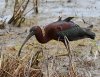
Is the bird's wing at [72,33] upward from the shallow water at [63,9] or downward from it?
upward

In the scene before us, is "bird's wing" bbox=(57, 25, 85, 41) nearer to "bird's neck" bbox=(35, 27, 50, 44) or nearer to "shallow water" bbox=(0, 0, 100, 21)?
"bird's neck" bbox=(35, 27, 50, 44)

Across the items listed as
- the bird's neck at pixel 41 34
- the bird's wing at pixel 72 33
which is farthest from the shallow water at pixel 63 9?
the bird's neck at pixel 41 34

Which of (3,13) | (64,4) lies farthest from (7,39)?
(64,4)

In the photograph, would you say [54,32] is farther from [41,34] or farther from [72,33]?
[72,33]

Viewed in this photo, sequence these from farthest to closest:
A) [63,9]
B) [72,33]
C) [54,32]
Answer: [63,9]
[72,33]
[54,32]

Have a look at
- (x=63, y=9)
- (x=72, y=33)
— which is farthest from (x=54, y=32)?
(x=63, y=9)

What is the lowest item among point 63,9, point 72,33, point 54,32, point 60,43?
point 63,9

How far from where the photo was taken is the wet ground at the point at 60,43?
6320 mm

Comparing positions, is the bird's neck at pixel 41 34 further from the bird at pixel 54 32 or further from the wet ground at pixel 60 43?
the wet ground at pixel 60 43

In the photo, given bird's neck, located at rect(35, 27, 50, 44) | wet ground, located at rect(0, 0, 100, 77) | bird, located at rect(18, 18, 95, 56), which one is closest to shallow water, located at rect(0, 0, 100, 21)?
wet ground, located at rect(0, 0, 100, 77)

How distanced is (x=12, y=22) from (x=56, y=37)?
9.71ft

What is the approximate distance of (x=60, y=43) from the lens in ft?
25.1

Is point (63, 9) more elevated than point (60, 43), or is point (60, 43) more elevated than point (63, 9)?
point (60, 43)

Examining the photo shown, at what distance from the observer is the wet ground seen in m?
6.32
